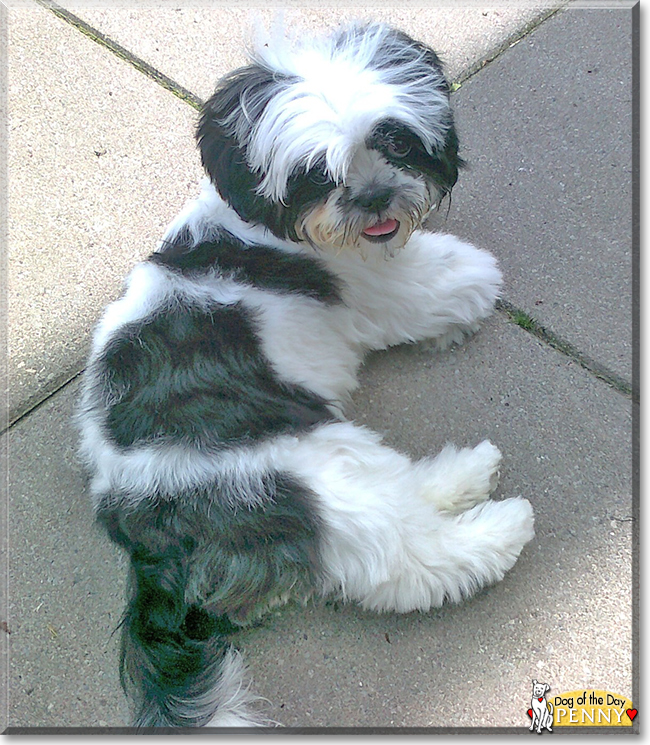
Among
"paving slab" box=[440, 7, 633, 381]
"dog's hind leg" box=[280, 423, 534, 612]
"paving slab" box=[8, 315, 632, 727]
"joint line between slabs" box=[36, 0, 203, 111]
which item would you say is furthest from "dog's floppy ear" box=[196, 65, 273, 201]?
"joint line between slabs" box=[36, 0, 203, 111]

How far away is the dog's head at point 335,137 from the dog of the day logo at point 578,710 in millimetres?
1532

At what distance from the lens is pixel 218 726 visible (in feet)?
6.54

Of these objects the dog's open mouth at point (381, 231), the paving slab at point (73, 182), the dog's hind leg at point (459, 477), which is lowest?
the paving slab at point (73, 182)

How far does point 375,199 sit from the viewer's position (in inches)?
82.2

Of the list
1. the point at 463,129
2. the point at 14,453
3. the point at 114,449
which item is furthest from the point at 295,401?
the point at 463,129

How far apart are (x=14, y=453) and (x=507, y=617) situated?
1.92 meters

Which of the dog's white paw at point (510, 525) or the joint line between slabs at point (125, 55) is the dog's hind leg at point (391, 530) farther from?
the joint line between slabs at point (125, 55)

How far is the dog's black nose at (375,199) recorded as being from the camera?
208cm

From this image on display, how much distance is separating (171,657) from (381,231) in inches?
54.5

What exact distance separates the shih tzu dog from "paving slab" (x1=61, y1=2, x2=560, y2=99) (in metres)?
1.52

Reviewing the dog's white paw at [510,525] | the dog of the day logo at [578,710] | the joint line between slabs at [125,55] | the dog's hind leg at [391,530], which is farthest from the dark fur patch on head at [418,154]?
the joint line between slabs at [125,55]

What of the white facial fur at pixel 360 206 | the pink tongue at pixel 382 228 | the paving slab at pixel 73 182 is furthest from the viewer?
the paving slab at pixel 73 182

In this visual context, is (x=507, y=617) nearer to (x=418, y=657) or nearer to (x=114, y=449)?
(x=418, y=657)

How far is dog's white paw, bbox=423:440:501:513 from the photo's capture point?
2430 mm
